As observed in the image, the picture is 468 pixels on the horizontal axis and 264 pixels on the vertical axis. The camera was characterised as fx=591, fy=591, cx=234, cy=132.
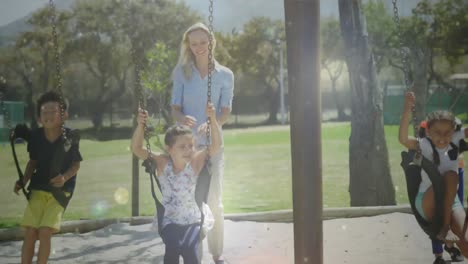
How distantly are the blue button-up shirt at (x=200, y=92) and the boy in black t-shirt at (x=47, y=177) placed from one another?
702mm

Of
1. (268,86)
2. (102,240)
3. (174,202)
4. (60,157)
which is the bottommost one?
(102,240)

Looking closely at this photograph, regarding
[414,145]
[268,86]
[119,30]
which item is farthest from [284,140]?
[268,86]

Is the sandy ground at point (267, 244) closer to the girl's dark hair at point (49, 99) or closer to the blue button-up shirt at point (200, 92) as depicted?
the blue button-up shirt at point (200, 92)

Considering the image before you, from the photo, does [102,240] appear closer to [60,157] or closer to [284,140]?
[60,157]

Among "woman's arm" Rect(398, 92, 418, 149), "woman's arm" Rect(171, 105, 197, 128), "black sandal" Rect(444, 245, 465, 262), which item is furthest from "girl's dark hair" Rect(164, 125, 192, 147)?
"black sandal" Rect(444, 245, 465, 262)

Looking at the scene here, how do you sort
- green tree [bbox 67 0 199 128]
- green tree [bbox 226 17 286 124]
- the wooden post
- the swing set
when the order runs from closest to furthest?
the wooden post → the swing set → green tree [bbox 67 0 199 128] → green tree [bbox 226 17 286 124]

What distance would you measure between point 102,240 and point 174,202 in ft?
7.66

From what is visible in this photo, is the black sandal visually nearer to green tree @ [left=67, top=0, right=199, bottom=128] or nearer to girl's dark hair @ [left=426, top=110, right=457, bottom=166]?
girl's dark hair @ [left=426, top=110, right=457, bottom=166]

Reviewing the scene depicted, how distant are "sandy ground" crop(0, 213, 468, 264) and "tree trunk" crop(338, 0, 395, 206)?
1.22 metres

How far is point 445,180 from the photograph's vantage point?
322cm

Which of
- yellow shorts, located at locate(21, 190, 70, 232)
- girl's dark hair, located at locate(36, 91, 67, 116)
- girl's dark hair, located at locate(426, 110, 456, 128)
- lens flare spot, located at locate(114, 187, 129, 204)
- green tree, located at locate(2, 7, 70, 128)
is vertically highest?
green tree, located at locate(2, 7, 70, 128)

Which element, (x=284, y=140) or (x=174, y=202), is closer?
(x=174, y=202)

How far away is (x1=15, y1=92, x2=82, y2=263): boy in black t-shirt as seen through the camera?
3.45m

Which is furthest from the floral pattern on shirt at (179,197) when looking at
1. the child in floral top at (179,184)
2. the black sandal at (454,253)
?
the black sandal at (454,253)
